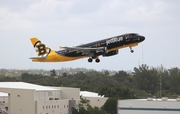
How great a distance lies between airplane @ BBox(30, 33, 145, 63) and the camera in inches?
3511

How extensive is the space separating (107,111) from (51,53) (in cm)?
4405

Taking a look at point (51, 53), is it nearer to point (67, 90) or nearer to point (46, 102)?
point (46, 102)

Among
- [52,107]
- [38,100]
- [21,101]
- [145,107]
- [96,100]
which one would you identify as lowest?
[52,107]

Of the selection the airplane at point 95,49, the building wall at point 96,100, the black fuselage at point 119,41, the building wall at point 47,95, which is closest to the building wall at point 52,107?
the building wall at point 47,95

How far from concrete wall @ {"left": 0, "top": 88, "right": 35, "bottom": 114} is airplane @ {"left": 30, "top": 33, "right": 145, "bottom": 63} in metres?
29.6

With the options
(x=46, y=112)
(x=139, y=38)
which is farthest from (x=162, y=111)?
(x=46, y=112)

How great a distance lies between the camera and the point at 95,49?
9025cm

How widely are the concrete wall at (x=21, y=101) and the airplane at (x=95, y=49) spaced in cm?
2956

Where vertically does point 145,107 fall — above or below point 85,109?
above

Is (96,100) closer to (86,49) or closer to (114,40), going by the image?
(86,49)

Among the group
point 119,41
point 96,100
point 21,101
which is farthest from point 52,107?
point 119,41

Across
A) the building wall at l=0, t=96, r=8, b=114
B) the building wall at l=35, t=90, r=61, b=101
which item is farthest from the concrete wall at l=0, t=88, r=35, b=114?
the building wall at l=0, t=96, r=8, b=114

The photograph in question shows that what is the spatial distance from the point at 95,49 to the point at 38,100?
1631 inches

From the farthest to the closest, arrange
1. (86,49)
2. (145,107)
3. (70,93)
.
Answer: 1. (70,93)
2. (86,49)
3. (145,107)
